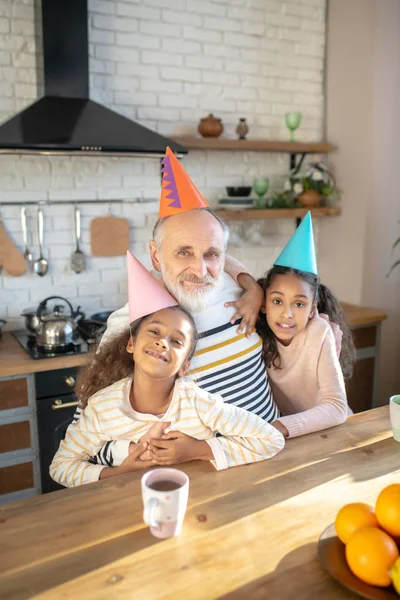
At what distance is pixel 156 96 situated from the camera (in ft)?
10.3

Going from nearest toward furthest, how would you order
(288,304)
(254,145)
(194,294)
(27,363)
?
(194,294), (288,304), (27,363), (254,145)

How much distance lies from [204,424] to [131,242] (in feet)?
6.69

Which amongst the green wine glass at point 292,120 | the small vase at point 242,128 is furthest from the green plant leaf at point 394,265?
the small vase at point 242,128

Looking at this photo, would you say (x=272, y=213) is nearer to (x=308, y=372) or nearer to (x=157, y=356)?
(x=308, y=372)

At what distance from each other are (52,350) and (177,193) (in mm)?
1239

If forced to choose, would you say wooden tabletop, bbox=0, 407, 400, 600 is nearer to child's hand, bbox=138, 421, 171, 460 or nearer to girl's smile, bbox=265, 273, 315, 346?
child's hand, bbox=138, 421, 171, 460

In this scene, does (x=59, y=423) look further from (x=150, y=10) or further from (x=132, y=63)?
(x=150, y=10)

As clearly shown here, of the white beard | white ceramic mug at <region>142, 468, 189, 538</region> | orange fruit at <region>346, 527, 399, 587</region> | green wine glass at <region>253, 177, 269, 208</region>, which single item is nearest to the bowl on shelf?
green wine glass at <region>253, 177, 269, 208</region>

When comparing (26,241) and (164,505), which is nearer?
(164,505)

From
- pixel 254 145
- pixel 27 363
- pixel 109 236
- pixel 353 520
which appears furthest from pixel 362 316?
pixel 353 520

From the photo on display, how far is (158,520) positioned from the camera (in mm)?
965

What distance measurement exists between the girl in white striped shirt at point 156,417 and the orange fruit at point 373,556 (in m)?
0.42

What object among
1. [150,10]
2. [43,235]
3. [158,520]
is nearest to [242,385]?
[158,520]

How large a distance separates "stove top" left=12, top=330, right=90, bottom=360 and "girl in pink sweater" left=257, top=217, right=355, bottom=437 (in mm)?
1077
